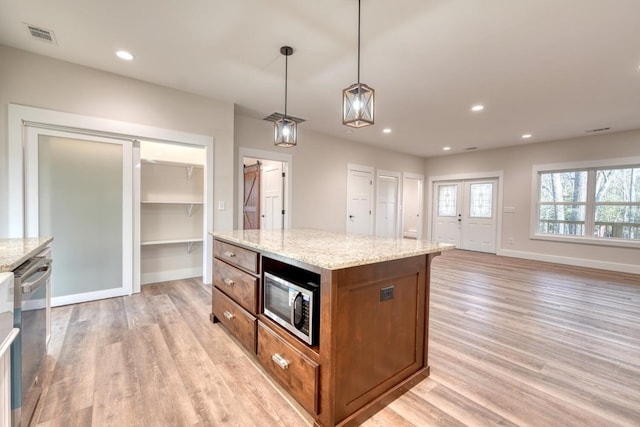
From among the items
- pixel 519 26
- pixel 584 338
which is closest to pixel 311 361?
pixel 584 338

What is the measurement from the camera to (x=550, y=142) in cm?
599

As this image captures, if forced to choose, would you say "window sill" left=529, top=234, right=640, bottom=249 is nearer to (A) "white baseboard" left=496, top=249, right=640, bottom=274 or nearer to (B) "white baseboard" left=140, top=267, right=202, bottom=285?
(A) "white baseboard" left=496, top=249, right=640, bottom=274

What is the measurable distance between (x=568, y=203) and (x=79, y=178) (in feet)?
27.3

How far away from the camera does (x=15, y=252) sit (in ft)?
4.74

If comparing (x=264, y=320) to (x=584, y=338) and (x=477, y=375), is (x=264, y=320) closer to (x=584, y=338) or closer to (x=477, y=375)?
(x=477, y=375)

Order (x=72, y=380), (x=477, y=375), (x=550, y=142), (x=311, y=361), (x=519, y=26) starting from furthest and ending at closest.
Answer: (x=550, y=142)
(x=519, y=26)
(x=477, y=375)
(x=72, y=380)
(x=311, y=361)

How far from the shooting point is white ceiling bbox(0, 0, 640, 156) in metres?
2.13

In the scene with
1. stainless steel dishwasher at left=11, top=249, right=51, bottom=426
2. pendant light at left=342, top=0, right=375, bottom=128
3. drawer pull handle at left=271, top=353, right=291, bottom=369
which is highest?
pendant light at left=342, top=0, right=375, bottom=128

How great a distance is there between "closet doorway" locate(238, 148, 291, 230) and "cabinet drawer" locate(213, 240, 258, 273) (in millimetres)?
2204

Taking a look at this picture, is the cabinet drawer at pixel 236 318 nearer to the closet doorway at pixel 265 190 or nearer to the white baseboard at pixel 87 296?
the white baseboard at pixel 87 296

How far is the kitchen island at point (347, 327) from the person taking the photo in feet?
4.46

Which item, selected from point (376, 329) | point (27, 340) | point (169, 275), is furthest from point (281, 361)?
point (169, 275)

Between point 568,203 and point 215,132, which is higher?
point 215,132

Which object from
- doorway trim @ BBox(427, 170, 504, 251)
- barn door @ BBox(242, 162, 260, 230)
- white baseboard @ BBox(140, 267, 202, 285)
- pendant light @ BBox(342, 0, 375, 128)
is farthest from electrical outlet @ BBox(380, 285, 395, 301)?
doorway trim @ BBox(427, 170, 504, 251)
